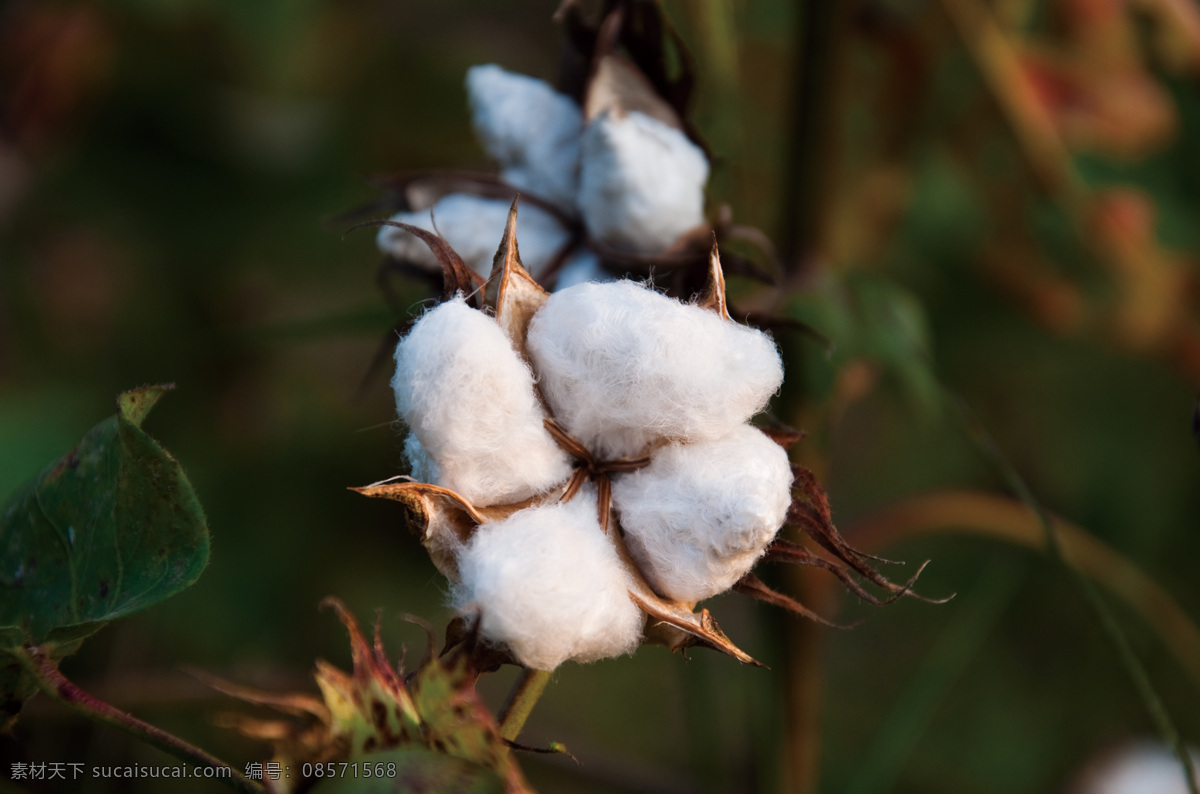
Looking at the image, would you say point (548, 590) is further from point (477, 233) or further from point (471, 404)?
point (477, 233)

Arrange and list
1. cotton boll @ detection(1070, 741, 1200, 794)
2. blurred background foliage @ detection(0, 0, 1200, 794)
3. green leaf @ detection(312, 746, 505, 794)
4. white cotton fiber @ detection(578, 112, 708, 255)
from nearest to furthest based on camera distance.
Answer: green leaf @ detection(312, 746, 505, 794) → white cotton fiber @ detection(578, 112, 708, 255) → blurred background foliage @ detection(0, 0, 1200, 794) → cotton boll @ detection(1070, 741, 1200, 794)

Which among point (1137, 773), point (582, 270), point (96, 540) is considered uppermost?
point (582, 270)

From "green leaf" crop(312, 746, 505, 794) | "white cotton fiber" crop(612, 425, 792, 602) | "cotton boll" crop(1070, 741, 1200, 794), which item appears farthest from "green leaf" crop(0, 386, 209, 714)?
"cotton boll" crop(1070, 741, 1200, 794)

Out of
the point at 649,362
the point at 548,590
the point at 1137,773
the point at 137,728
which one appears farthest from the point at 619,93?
the point at 1137,773

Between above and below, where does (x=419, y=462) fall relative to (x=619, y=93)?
below

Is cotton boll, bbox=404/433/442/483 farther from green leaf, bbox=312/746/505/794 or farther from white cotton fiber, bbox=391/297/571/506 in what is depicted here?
green leaf, bbox=312/746/505/794

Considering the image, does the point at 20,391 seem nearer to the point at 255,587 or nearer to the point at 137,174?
the point at 255,587
